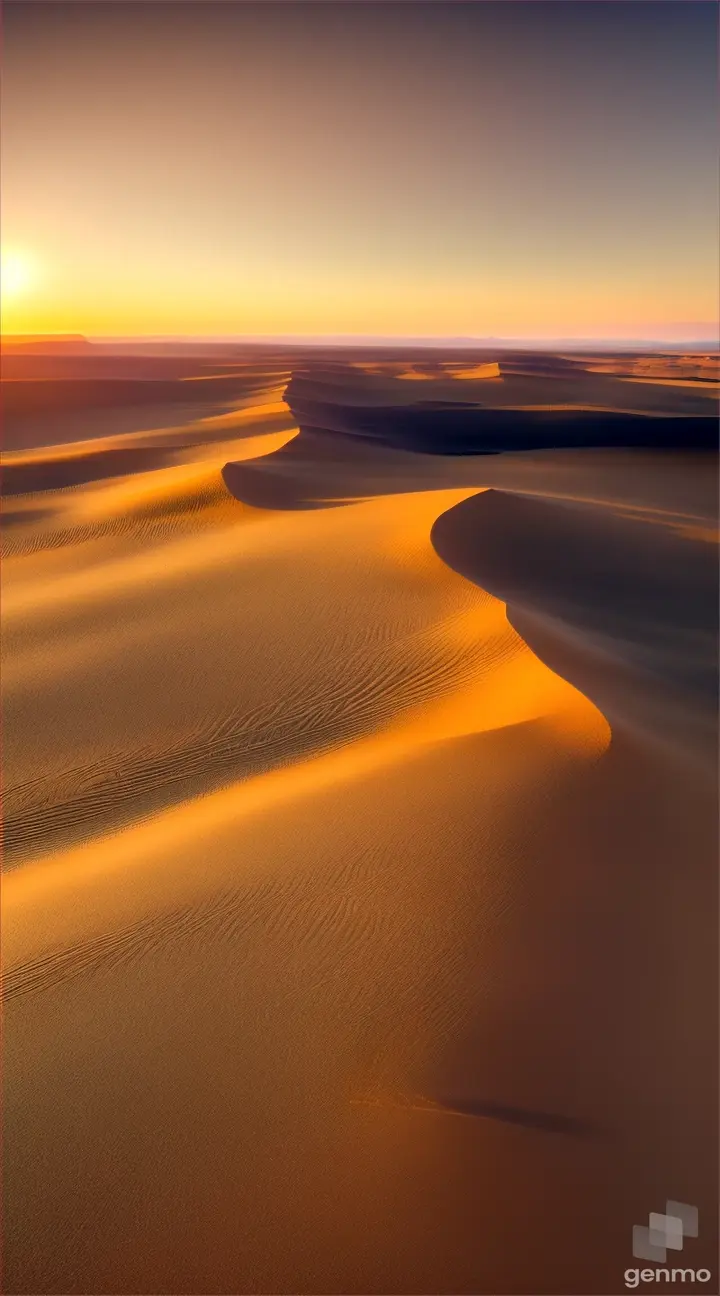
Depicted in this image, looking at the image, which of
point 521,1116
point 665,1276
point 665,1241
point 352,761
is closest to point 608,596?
point 352,761

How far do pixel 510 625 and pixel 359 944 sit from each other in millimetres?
5227

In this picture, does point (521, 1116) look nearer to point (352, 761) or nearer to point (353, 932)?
point (353, 932)

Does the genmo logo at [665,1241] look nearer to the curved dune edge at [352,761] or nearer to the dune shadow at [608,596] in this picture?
the curved dune edge at [352,761]

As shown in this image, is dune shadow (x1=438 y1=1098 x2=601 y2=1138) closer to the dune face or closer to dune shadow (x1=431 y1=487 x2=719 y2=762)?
the dune face

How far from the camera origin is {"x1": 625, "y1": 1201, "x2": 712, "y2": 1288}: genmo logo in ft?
10.4

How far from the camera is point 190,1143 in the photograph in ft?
12.0

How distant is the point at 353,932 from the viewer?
15.7ft

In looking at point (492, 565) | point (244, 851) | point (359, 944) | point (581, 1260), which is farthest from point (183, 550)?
point (581, 1260)

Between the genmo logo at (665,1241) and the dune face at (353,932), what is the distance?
1.9 inches

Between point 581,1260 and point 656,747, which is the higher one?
point 656,747

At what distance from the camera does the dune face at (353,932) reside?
11.0 ft

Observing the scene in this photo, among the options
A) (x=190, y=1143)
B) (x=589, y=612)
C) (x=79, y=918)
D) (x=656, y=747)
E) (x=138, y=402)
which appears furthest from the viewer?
(x=138, y=402)

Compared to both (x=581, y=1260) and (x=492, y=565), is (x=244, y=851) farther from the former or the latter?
(x=492, y=565)

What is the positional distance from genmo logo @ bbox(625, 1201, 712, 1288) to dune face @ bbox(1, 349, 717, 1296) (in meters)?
0.05
